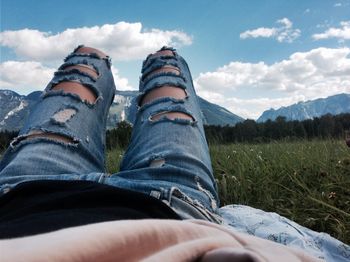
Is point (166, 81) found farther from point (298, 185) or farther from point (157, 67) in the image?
point (298, 185)

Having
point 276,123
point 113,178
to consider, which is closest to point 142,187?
point 113,178

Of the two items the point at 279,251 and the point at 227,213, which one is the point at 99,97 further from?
the point at 279,251

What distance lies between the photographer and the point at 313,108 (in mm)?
151125

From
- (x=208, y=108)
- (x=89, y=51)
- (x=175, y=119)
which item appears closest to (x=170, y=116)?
(x=175, y=119)

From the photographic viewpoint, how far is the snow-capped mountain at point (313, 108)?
137125mm

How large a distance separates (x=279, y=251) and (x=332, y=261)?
53 cm

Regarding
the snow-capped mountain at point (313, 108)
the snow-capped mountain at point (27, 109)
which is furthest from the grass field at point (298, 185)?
the snow-capped mountain at point (313, 108)

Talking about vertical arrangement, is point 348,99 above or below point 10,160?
above

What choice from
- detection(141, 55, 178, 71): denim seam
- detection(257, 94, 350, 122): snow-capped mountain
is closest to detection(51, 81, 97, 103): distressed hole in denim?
detection(141, 55, 178, 71): denim seam

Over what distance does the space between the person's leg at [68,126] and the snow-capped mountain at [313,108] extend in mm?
136296

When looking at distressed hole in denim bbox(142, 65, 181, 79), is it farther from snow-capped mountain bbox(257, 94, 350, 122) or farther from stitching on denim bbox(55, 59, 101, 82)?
snow-capped mountain bbox(257, 94, 350, 122)

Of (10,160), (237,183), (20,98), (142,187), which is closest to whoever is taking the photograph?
(142,187)

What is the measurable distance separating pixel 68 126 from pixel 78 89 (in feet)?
0.58

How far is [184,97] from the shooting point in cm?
128
